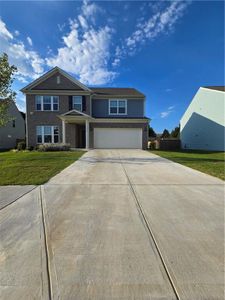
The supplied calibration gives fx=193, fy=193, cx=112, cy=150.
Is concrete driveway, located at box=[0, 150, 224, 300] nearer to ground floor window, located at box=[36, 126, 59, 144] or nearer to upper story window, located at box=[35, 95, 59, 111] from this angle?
ground floor window, located at box=[36, 126, 59, 144]

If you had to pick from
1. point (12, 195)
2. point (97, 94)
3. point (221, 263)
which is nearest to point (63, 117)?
point (97, 94)

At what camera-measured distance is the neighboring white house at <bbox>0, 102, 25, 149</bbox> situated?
27891mm

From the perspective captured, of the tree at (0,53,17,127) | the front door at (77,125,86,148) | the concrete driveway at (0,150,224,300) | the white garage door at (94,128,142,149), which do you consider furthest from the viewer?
the front door at (77,125,86,148)

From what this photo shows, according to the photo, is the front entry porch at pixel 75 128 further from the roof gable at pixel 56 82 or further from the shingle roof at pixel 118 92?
the shingle roof at pixel 118 92

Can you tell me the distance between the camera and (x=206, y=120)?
22172 mm

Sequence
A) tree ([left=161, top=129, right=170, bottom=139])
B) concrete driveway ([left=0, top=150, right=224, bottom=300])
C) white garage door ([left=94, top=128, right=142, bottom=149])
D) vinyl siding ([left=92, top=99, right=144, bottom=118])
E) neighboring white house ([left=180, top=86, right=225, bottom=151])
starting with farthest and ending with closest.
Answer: tree ([left=161, top=129, right=170, bottom=139]) < vinyl siding ([left=92, top=99, right=144, bottom=118]) < white garage door ([left=94, top=128, right=142, bottom=149]) < neighboring white house ([left=180, top=86, right=225, bottom=151]) < concrete driveway ([left=0, top=150, right=224, bottom=300])

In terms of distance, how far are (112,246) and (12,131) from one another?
31588 millimetres

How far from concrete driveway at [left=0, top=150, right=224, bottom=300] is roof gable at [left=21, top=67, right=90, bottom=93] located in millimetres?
17021

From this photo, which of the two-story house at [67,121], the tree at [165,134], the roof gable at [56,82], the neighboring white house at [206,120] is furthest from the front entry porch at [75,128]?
the tree at [165,134]

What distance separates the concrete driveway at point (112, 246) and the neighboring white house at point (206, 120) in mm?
Answer: 17714

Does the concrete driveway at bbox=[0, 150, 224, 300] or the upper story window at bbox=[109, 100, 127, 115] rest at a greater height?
the upper story window at bbox=[109, 100, 127, 115]

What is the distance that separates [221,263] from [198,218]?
1.28 meters

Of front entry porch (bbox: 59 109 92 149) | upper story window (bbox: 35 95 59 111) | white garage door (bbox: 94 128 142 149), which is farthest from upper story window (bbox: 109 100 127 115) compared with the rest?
upper story window (bbox: 35 95 59 111)

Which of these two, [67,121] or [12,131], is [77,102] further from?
[12,131]
